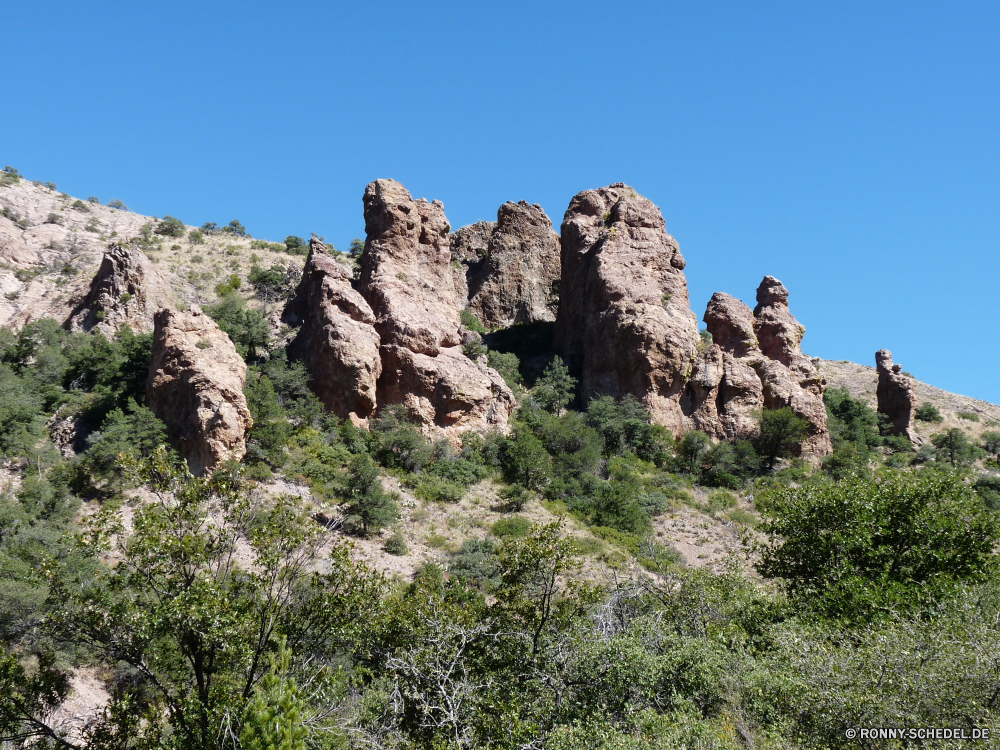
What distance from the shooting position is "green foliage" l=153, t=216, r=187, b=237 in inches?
2243

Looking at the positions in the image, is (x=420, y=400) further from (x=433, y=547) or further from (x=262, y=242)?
(x=262, y=242)

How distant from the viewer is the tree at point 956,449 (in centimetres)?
4062

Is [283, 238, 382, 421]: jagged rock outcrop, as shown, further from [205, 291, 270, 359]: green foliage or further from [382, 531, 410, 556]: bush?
[382, 531, 410, 556]: bush

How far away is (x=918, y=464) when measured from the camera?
3853 cm

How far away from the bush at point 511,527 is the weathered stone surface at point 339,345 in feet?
32.6

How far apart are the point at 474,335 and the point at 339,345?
48.2ft

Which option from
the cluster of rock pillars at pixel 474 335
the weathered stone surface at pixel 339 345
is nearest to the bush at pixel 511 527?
the cluster of rock pillars at pixel 474 335

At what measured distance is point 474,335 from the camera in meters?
43.4

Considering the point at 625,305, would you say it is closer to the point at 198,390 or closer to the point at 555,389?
the point at 555,389

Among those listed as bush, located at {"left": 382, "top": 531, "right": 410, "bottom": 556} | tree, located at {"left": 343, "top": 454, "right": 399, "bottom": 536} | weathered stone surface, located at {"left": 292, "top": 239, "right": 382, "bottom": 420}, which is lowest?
bush, located at {"left": 382, "top": 531, "right": 410, "bottom": 556}

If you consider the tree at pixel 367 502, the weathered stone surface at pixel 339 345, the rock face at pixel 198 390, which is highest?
the weathered stone surface at pixel 339 345

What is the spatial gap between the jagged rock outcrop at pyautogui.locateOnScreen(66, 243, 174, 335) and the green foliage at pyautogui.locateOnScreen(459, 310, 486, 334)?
19313mm

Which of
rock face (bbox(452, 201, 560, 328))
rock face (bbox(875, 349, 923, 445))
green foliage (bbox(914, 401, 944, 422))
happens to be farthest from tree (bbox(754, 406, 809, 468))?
green foliage (bbox(914, 401, 944, 422))

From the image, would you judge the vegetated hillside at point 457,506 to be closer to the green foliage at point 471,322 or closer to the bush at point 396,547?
the bush at point 396,547
